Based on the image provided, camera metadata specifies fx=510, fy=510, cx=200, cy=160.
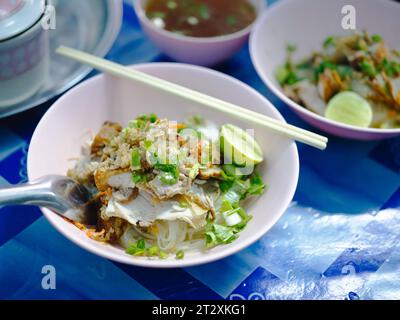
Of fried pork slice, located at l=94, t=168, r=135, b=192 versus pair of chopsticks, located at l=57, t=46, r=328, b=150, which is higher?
pair of chopsticks, located at l=57, t=46, r=328, b=150

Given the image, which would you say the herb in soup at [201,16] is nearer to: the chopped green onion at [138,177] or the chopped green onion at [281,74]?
the chopped green onion at [281,74]

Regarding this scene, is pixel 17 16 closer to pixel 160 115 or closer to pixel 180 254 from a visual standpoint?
pixel 160 115

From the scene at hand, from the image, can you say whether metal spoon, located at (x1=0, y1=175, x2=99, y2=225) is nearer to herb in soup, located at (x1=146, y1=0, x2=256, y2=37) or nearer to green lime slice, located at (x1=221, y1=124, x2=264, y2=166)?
green lime slice, located at (x1=221, y1=124, x2=264, y2=166)

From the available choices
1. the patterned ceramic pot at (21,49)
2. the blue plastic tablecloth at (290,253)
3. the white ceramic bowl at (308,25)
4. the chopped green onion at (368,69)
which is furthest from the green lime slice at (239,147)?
the patterned ceramic pot at (21,49)

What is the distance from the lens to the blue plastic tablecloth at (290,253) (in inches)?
62.7

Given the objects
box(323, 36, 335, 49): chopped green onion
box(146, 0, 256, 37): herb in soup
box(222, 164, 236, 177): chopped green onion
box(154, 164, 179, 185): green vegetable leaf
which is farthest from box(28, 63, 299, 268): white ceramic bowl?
box(323, 36, 335, 49): chopped green onion

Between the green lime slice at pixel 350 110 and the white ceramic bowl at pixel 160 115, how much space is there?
13.0 inches

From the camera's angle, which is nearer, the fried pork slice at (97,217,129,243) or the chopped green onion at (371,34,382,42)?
the fried pork slice at (97,217,129,243)

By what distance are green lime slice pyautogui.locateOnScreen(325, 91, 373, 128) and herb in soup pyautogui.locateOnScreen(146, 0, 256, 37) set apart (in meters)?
0.59

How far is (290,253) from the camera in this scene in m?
1.70

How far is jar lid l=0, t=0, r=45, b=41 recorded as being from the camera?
170 cm
